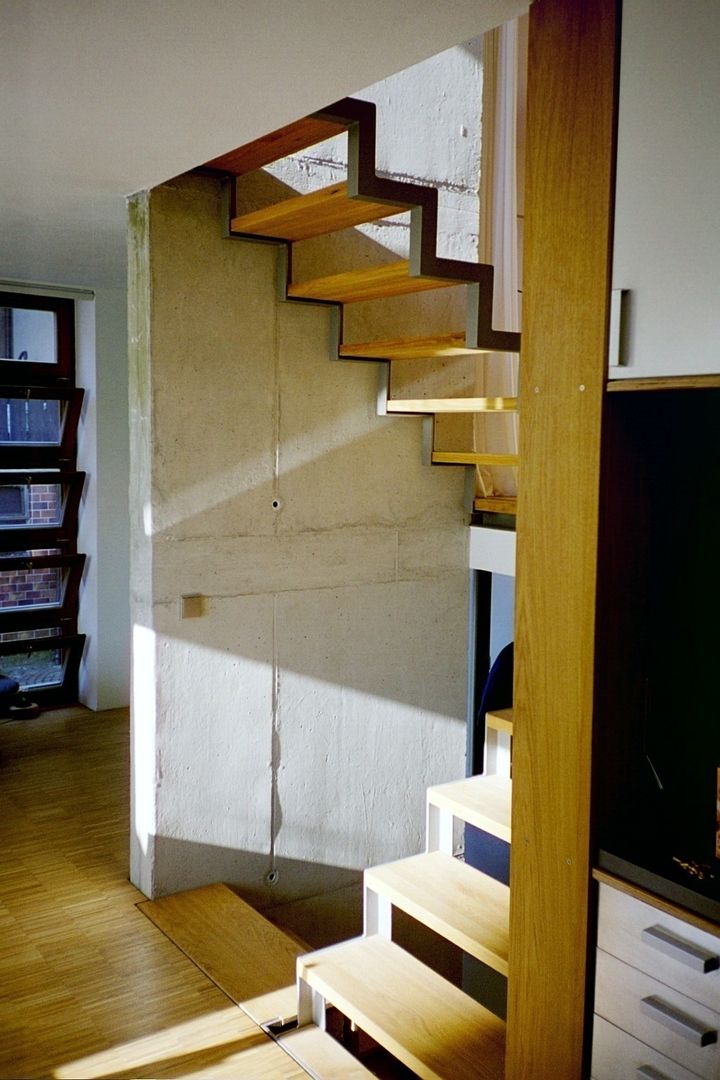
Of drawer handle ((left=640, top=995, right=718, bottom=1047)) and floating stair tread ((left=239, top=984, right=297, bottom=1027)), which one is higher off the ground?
drawer handle ((left=640, top=995, right=718, bottom=1047))

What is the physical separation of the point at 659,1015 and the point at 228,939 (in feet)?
6.57

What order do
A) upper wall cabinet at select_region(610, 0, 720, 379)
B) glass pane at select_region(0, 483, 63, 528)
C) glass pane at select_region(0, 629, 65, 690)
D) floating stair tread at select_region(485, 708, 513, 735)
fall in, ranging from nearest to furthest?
1. upper wall cabinet at select_region(610, 0, 720, 379)
2. floating stair tread at select_region(485, 708, 513, 735)
3. glass pane at select_region(0, 483, 63, 528)
4. glass pane at select_region(0, 629, 65, 690)

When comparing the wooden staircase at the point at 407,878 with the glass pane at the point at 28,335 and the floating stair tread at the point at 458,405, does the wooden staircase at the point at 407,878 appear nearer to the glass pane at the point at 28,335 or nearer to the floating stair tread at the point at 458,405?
the floating stair tread at the point at 458,405

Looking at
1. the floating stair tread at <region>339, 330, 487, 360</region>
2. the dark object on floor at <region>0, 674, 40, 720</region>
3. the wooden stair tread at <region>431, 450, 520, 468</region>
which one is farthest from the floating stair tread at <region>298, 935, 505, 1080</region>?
the dark object on floor at <region>0, 674, 40, 720</region>

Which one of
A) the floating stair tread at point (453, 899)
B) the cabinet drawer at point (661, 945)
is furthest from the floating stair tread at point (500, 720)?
the cabinet drawer at point (661, 945)

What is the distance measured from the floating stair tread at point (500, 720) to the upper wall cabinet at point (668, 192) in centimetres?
193

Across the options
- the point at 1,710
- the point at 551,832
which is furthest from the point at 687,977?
the point at 1,710

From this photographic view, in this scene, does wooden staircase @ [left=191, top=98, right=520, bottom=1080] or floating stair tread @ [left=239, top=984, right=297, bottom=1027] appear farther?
floating stair tread @ [left=239, top=984, right=297, bottom=1027]

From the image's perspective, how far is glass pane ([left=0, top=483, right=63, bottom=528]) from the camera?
21.7 ft

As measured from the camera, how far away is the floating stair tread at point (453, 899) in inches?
118

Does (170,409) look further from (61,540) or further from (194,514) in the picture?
(61,540)

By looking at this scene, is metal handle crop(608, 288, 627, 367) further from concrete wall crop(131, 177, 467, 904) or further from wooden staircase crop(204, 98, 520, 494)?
concrete wall crop(131, 177, 467, 904)

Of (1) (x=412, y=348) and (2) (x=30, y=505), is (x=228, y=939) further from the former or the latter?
(2) (x=30, y=505)

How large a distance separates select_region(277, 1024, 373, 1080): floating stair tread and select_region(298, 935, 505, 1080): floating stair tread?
119 millimetres
